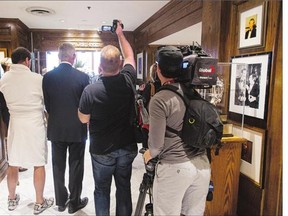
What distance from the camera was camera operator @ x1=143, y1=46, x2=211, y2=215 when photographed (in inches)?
50.2

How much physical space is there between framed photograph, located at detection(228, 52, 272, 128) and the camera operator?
914 millimetres

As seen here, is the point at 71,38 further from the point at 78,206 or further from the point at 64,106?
the point at 78,206

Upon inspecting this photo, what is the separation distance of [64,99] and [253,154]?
66.6 inches

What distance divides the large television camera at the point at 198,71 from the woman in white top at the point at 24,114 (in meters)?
1.39

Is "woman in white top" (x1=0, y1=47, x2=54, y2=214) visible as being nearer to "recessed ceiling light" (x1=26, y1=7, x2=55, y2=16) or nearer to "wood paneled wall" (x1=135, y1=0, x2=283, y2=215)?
"wood paneled wall" (x1=135, y1=0, x2=283, y2=215)

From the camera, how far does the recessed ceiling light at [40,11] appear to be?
4.27 metres

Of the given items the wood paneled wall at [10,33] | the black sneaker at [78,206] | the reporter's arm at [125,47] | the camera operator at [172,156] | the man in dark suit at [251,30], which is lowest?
the black sneaker at [78,206]

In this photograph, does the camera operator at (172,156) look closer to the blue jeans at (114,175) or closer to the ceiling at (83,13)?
the blue jeans at (114,175)

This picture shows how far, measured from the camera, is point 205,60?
1.48 meters

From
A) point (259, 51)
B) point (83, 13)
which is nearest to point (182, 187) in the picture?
point (259, 51)

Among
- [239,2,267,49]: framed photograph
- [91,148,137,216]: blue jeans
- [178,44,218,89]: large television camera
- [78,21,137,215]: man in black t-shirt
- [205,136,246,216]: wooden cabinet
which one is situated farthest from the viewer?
[205,136,246,216]: wooden cabinet

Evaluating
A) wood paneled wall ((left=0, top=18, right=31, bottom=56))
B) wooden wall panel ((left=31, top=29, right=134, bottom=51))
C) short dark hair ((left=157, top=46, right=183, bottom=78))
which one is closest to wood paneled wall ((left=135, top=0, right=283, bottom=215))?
short dark hair ((left=157, top=46, right=183, bottom=78))

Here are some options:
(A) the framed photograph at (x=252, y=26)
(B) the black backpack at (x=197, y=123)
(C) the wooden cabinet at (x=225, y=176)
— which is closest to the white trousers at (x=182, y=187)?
(B) the black backpack at (x=197, y=123)

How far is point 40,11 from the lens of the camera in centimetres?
442
